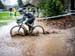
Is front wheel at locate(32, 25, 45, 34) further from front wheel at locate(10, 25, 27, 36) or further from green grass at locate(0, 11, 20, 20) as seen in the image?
green grass at locate(0, 11, 20, 20)

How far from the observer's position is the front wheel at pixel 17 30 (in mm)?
1883

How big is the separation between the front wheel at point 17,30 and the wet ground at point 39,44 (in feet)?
0.11

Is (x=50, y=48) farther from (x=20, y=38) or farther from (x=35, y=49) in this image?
(x=20, y=38)

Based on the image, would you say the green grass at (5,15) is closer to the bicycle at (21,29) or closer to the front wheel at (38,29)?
the bicycle at (21,29)

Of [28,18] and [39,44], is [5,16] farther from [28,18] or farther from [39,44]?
[39,44]

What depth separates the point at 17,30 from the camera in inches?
76.0

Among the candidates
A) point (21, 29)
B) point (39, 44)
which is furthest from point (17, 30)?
point (39, 44)

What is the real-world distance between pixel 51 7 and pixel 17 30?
0.43 metres

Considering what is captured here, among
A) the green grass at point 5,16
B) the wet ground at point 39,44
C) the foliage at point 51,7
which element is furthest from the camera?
the foliage at point 51,7

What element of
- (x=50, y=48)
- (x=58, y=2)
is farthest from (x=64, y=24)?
(x=50, y=48)

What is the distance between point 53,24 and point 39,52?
0.38 meters

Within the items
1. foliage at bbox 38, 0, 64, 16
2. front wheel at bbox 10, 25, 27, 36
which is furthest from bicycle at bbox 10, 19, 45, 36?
foliage at bbox 38, 0, 64, 16

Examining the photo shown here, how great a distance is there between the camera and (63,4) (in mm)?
2045

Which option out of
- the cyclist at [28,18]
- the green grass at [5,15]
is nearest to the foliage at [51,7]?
the cyclist at [28,18]
